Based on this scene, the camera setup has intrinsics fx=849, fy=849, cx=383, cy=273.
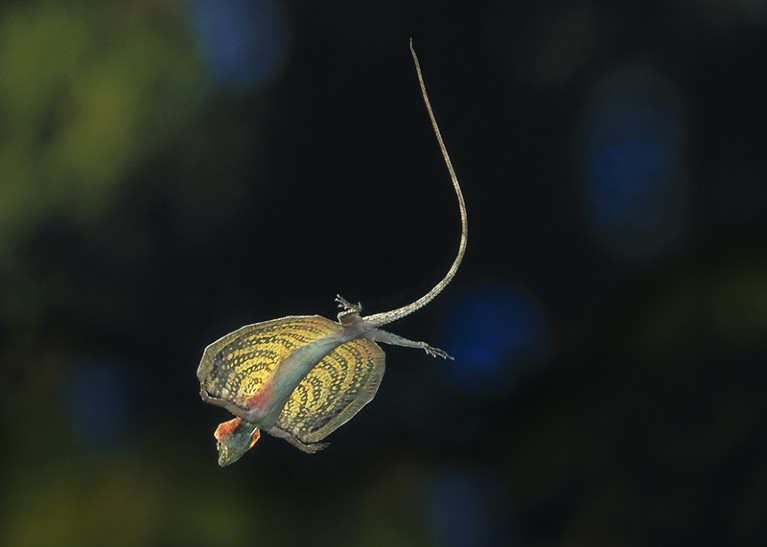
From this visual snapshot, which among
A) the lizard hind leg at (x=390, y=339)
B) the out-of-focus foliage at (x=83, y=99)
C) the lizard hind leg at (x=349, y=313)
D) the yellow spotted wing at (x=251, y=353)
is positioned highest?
the out-of-focus foliage at (x=83, y=99)

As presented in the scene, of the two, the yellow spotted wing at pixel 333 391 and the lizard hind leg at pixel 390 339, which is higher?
the lizard hind leg at pixel 390 339

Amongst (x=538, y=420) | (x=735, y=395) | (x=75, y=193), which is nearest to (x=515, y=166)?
(x=538, y=420)

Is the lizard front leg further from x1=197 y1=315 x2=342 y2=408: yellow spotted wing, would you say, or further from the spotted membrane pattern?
x1=197 y1=315 x2=342 y2=408: yellow spotted wing

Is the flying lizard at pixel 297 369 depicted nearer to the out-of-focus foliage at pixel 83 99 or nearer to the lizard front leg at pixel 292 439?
the lizard front leg at pixel 292 439

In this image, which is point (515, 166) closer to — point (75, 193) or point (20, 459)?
point (75, 193)

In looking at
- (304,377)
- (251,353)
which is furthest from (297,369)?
(251,353)

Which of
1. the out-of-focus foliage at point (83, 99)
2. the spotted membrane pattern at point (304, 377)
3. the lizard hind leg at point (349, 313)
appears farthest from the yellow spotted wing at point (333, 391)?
the out-of-focus foliage at point (83, 99)

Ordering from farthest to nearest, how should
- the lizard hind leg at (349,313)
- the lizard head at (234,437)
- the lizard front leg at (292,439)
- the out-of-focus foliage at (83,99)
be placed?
the out-of-focus foliage at (83,99), the lizard front leg at (292,439), the lizard head at (234,437), the lizard hind leg at (349,313)

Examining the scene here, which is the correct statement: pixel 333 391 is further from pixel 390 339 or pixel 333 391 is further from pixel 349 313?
pixel 349 313

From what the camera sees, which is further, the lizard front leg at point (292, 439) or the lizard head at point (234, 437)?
the lizard front leg at point (292, 439)
